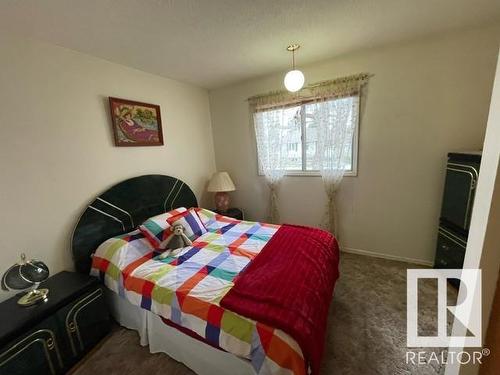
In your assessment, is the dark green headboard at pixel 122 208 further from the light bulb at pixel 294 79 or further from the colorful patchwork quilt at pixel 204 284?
the light bulb at pixel 294 79

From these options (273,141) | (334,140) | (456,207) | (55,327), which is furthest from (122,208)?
(456,207)

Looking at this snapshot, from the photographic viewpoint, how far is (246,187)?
3445 millimetres

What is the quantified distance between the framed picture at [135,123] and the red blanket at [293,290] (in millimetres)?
1837

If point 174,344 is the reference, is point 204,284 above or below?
above

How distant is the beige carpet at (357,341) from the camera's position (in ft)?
4.69

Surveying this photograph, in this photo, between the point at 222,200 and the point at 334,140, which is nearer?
the point at 334,140

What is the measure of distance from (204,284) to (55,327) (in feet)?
3.32

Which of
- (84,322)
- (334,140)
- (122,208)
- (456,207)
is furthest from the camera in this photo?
(334,140)

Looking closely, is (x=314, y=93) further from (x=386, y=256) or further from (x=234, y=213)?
(x=386, y=256)

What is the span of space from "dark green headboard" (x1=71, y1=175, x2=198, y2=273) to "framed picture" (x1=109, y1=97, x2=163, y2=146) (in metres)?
0.42

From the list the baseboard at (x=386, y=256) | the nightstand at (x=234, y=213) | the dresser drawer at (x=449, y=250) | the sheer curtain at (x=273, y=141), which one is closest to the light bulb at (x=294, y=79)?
the sheer curtain at (x=273, y=141)

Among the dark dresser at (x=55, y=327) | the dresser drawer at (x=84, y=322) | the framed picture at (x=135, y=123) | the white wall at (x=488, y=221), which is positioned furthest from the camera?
the framed picture at (x=135, y=123)

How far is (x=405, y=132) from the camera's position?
7.61 feet

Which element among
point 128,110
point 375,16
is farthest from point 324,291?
point 128,110
